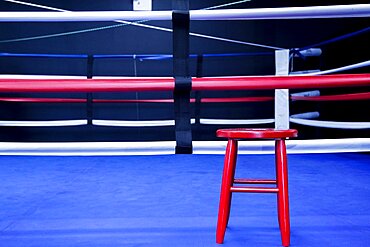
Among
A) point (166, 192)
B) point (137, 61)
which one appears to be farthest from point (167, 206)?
point (137, 61)

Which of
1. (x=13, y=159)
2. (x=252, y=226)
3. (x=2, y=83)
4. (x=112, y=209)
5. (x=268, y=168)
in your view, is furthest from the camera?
(x=13, y=159)

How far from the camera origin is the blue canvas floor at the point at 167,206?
122 cm

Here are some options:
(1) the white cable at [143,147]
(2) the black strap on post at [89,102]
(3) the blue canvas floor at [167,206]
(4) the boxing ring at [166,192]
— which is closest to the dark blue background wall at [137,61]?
(2) the black strap on post at [89,102]

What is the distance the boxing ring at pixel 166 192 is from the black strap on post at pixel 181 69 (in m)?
0.02

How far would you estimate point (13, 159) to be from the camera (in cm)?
314

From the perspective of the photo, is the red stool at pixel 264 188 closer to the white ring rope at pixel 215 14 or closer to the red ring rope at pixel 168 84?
the red ring rope at pixel 168 84

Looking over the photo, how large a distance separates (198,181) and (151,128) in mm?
2077

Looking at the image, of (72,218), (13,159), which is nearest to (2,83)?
(72,218)

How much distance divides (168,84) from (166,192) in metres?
0.85

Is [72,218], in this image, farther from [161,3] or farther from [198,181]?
[161,3]

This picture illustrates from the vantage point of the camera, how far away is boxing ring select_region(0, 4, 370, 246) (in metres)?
1.14

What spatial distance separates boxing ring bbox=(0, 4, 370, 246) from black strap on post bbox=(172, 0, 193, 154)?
0.9 inches

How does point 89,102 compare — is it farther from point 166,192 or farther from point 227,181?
point 227,181

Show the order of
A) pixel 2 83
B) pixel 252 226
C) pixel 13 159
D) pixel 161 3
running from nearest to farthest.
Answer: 1. pixel 2 83
2. pixel 252 226
3. pixel 13 159
4. pixel 161 3
